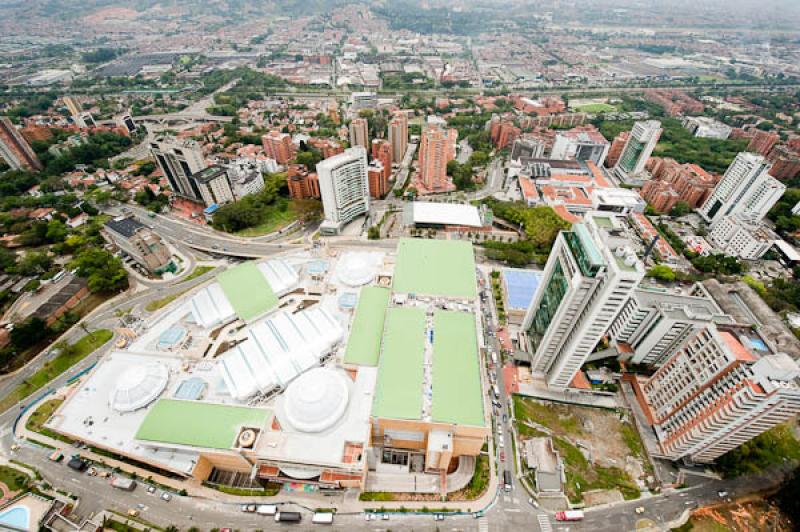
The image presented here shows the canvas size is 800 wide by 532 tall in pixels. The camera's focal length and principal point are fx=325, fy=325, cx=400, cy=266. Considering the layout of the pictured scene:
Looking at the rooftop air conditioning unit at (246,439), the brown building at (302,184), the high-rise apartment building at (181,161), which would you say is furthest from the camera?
the brown building at (302,184)

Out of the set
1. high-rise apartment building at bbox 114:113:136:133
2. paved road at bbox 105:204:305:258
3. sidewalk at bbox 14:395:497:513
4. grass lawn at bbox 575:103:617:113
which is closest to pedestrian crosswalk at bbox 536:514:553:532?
sidewalk at bbox 14:395:497:513

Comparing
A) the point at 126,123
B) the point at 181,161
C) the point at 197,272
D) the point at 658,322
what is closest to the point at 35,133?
the point at 126,123

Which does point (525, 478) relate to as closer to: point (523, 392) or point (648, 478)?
point (523, 392)

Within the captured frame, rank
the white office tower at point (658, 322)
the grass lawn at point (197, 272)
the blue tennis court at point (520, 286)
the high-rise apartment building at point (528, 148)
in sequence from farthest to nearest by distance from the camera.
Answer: the high-rise apartment building at point (528, 148) < the grass lawn at point (197, 272) < the blue tennis court at point (520, 286) < the white office tower at point (658, 322)

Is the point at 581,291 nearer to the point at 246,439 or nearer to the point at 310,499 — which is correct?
the point at 310,499

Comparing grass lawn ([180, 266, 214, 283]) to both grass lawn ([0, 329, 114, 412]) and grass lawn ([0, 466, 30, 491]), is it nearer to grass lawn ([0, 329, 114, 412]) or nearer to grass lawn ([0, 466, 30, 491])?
grass lawn ([0, 329, 114, 412])

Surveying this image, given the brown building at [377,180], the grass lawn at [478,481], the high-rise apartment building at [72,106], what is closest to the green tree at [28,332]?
the grass lawn at [478,481]

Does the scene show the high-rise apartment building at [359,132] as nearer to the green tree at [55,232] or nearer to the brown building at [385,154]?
the brown building at [385,154]
